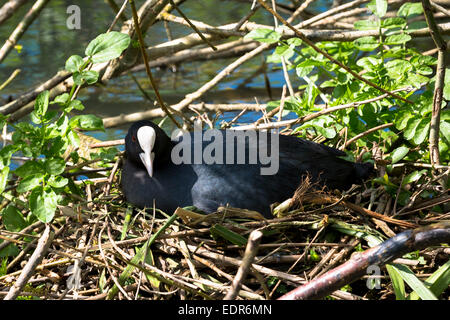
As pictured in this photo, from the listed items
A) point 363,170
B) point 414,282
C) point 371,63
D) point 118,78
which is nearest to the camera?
point 414,282

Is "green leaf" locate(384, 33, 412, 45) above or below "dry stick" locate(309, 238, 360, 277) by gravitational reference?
above

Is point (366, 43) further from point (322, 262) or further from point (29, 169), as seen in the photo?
point (29, 169)

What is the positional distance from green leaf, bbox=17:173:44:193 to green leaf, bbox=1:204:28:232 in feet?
1.27

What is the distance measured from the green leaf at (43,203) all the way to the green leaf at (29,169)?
8cm

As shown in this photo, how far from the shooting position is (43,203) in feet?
8.89

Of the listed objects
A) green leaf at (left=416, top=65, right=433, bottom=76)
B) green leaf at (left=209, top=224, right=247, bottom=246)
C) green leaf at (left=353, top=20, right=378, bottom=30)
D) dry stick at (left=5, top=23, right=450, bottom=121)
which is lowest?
green leaf at (left=209, top=224, right=247, bottom=246)

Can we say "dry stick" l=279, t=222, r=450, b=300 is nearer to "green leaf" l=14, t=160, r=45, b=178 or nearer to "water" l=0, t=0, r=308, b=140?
"green leaf" l=14, t=160, r=45, b=178

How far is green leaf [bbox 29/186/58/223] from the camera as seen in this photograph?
2671mm

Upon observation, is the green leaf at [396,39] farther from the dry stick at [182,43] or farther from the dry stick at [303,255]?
the dry stick at [303,255]

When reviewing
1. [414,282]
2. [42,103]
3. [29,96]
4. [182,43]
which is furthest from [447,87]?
[29,96]

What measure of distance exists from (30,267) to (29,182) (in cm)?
45

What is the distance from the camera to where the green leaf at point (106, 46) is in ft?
9.20

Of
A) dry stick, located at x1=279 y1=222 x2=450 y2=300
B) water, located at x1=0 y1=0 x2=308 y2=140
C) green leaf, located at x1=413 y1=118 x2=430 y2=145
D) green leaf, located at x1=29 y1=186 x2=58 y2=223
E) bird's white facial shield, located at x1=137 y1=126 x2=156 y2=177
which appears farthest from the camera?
water, located at x1=0 y1=0 x2=308 y2=140

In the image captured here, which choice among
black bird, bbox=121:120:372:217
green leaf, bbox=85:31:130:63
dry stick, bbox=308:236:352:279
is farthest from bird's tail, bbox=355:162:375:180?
green leaf, bbox=85:31:130:63
